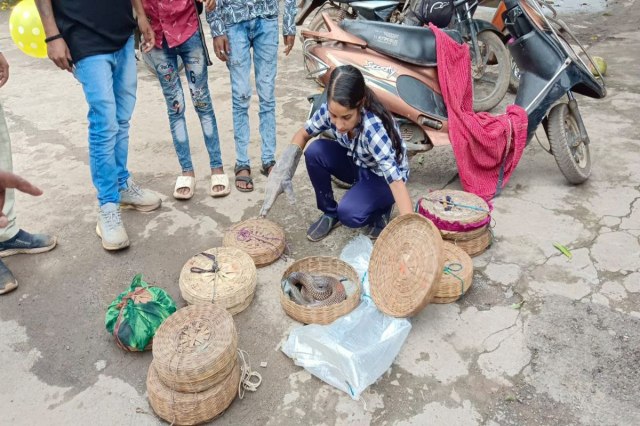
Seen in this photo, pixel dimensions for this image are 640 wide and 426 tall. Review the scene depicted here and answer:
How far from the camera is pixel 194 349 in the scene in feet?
5.86

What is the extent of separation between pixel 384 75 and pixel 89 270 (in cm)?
193

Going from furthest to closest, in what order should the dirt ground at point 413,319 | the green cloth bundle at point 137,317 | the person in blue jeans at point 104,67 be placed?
the person in blue jeans at point 104,67 → the green cloth bundle at point 137,317 → the dirt ground at point 413,319

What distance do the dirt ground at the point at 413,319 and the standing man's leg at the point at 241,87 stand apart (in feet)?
0.48

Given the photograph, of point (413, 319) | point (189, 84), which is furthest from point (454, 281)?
point (189, 84)

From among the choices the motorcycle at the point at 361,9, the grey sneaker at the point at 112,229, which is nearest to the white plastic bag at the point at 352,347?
the grey sneaker at the point at 112,229

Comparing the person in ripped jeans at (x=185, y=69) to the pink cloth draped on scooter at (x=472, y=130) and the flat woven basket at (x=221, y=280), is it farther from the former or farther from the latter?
the pink cloth draped on scooter at (x=472, y=130)

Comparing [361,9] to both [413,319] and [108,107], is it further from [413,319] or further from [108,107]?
[413,319]

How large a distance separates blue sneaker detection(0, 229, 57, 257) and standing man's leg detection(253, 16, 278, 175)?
1337 mm

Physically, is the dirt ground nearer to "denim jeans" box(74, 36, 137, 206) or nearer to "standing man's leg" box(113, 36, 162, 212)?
"standing man's leg" box(113, 36, 162, 212)

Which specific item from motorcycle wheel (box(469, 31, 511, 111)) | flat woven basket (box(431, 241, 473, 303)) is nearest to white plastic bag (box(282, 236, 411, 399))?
flat woven basket (box(431, 241, 473, 303))

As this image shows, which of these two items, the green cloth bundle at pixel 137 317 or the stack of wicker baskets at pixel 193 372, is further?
the green cloth bundle at pixel 137 317

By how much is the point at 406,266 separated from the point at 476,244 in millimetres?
610

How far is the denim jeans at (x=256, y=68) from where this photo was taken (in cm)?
291

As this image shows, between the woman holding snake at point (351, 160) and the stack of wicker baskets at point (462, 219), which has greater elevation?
the woman holding snake at point (351, 160)
